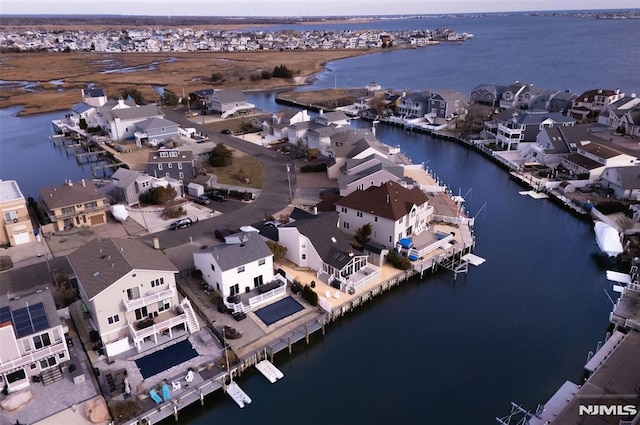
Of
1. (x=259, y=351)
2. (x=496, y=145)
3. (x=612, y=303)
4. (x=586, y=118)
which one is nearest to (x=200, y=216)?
(x=259, y=351)

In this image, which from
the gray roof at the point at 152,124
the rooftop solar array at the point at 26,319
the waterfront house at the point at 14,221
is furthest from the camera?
the gray roof at the point at 152,124

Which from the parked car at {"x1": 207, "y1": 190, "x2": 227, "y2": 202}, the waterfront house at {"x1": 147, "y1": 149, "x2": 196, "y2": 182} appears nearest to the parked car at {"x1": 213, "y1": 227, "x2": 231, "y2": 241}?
the parked car at {"x1": 207, "y1": 190, "x2": 227, "y2": 202}

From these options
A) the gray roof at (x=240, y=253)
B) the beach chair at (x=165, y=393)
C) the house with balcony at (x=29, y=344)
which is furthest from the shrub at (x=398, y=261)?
the house with balcony at (x=29, y=344)

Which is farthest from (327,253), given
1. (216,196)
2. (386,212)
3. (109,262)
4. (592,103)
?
(592,103)

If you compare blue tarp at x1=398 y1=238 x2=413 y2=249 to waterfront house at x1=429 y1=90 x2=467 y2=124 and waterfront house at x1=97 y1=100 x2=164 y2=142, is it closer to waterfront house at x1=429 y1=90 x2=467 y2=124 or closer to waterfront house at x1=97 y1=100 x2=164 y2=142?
waterfront house at x1=429 y1=90 x2=467 y2=124

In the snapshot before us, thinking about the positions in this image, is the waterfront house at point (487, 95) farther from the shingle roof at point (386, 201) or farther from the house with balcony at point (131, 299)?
the house with balcony at point (131, 299)

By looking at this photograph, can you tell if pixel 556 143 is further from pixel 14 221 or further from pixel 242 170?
pixel 14 221
